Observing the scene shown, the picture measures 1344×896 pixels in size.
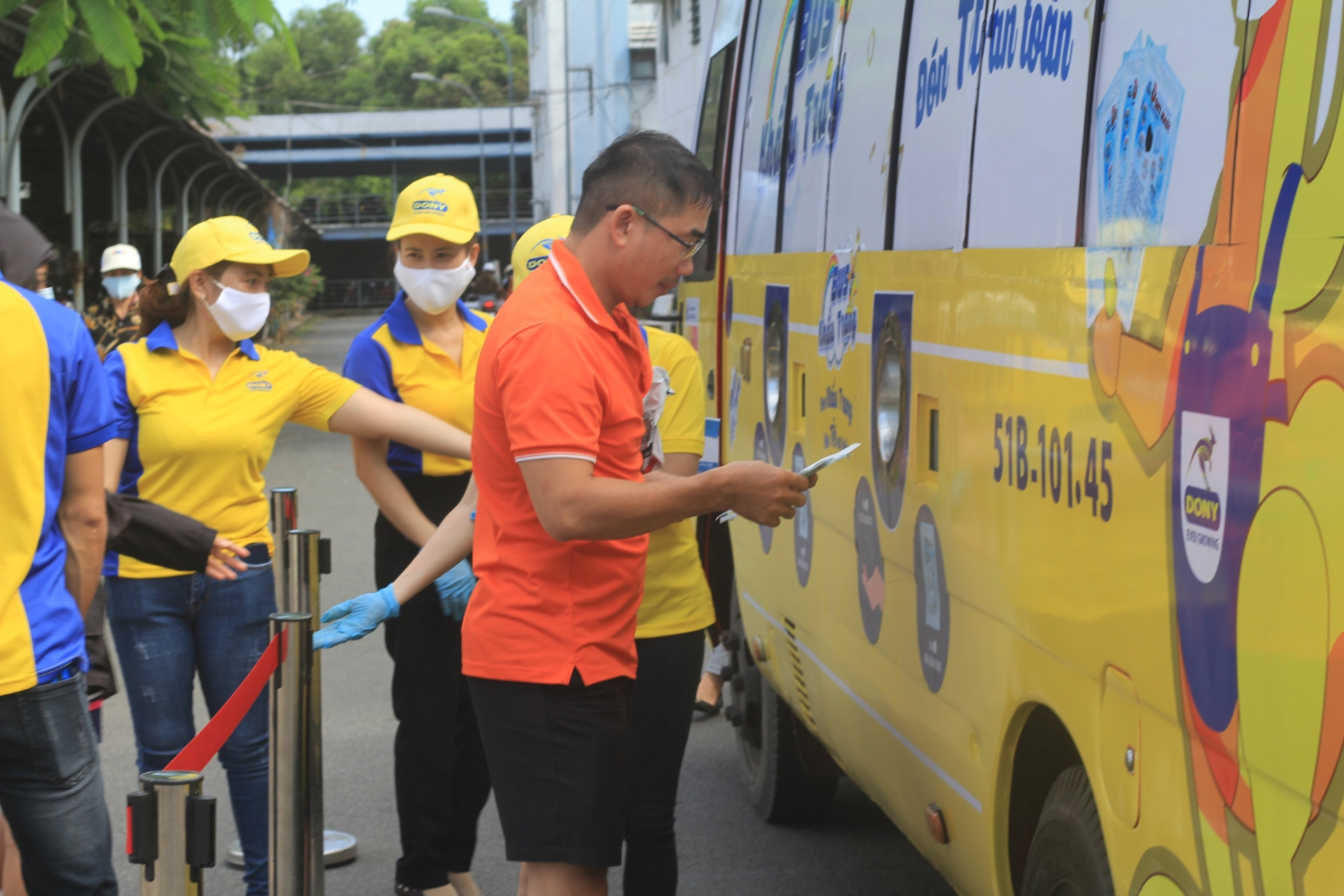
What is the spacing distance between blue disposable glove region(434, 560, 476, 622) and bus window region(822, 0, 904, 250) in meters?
1.34

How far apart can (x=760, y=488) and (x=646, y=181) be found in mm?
608

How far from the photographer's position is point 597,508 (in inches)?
107

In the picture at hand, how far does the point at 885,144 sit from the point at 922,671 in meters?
1.27

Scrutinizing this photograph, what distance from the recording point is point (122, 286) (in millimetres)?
11344

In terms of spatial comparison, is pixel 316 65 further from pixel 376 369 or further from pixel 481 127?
pixel 376 369

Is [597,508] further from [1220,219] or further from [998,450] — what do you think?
[1220,219]

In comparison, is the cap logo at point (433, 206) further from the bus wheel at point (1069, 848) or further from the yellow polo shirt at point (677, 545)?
the bus wheel at point (1069, 848)

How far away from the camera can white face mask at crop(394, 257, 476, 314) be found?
4594mm

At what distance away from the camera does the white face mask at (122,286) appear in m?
11.3

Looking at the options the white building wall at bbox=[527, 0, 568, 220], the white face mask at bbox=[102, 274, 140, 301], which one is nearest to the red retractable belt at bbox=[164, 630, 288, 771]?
the white face mask at bbox=[102, 274, 140, 301]

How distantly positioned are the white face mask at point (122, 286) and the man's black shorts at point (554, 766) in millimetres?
9217

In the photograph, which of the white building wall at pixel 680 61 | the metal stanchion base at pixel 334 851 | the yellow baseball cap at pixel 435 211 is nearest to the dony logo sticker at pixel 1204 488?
the yellow baseball cap at pixel 435 211

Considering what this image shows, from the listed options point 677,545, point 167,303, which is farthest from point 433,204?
point 677,545

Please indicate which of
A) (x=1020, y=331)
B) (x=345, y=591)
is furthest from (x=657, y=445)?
(x=345, y=591)
